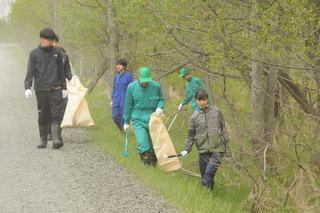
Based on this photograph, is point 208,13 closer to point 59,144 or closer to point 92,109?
point 59,144

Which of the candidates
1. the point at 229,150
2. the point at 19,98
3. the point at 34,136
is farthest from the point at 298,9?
the point at 19,98

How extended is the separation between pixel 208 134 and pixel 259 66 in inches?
81.8

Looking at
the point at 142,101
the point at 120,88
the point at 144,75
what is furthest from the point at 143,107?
the point at 120,88

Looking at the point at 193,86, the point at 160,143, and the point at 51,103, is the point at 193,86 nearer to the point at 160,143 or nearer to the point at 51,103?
the point at 160,143

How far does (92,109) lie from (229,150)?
9.60 meters

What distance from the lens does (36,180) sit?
640 cm

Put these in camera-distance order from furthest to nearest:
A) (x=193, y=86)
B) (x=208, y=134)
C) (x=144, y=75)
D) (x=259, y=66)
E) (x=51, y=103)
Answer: (x=193, y=86), (x=259, y=66), (x=51, y=103), (x=144, y=75), (x=208, y=134)

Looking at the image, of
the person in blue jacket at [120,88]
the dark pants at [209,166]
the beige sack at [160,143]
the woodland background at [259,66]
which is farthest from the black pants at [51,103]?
the dark pants at [209,166]

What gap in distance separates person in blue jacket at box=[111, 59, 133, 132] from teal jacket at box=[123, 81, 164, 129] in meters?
2.73

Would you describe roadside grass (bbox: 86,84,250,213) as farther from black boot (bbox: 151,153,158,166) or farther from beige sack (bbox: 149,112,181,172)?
black boot (bbox: 151,153,158,166)

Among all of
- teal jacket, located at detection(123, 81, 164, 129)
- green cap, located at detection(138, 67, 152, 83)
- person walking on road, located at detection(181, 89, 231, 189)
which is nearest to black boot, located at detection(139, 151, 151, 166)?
teal jacket, located at detection(123, 81, 164, 129)

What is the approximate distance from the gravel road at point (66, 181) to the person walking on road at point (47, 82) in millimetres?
427

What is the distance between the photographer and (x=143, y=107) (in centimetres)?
775

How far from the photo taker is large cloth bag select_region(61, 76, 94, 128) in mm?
A: 9180
